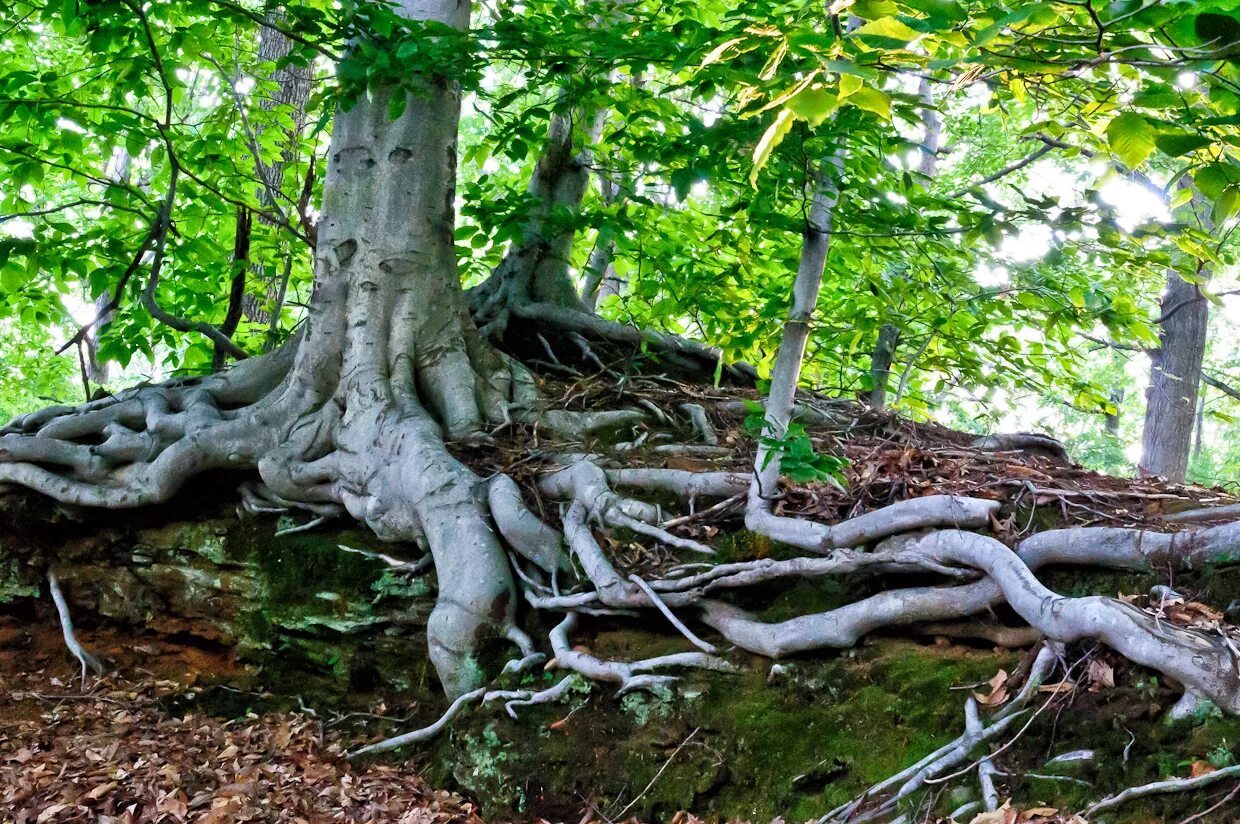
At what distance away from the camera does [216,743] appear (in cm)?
475

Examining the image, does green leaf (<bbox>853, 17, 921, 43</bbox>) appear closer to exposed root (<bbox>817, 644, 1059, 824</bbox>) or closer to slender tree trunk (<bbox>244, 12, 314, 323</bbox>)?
exposed root (<bbox>817, 644, 1059, 824</bbox>)

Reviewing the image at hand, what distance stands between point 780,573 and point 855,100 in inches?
96.2

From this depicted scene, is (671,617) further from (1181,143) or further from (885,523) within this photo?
(1181,143)

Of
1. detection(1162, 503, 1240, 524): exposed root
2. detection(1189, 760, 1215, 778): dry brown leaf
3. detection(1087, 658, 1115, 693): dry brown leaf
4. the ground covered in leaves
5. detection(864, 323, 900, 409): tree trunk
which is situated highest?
detection(864, 323, 900, 409): tree trunk

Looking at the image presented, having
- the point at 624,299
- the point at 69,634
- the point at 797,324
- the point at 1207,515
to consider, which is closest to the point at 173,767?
the point at 69,634

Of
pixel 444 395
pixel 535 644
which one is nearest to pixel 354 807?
pixel 535 644

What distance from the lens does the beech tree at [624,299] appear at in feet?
8.95

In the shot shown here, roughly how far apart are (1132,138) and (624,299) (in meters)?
6.01

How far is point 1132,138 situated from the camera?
1.84m

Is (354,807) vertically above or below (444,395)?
below

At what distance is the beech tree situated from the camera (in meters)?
2.73

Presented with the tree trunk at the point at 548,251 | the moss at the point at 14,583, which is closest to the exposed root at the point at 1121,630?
the tree trunk at the point at 548,251

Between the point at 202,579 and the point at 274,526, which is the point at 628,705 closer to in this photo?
the point at 274,526

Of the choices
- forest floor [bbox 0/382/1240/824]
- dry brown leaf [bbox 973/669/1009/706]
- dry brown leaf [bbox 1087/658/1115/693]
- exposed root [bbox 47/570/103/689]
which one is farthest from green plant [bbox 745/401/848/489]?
exposed root [bbox 47/570/103/689]
